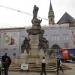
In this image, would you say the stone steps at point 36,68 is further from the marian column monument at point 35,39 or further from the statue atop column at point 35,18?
the statue atop column at point 35,18

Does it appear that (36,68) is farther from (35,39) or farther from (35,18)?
(35,18)

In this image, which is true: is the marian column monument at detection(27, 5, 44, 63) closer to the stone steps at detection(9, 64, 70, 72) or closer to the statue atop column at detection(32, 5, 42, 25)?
the statue atop column at detection(32, 5, 42, 25)

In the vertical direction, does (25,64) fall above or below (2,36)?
below

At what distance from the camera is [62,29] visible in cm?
9231

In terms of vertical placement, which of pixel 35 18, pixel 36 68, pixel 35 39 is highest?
pixel 35 18

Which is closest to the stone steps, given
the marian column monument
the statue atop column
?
the marian column monument

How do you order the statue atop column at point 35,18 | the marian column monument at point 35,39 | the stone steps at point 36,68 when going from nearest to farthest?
the stone steps at point 36,68 < the marian column monument at point 35,39 < the statue atop column at point 35,18

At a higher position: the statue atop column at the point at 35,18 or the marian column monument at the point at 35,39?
the statue atop column at the point at 35,18

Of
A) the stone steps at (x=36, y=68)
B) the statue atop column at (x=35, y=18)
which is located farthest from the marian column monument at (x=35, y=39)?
the stone steps at (x=36, y=68)

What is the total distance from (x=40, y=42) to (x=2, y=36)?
63576mm

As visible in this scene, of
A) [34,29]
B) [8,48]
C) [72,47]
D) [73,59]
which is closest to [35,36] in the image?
[34,29]

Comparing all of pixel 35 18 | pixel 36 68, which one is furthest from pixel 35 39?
pixel 36 68

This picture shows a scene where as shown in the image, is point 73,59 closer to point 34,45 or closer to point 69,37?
point 69,37

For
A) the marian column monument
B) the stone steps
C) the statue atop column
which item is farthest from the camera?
the statue atop column
